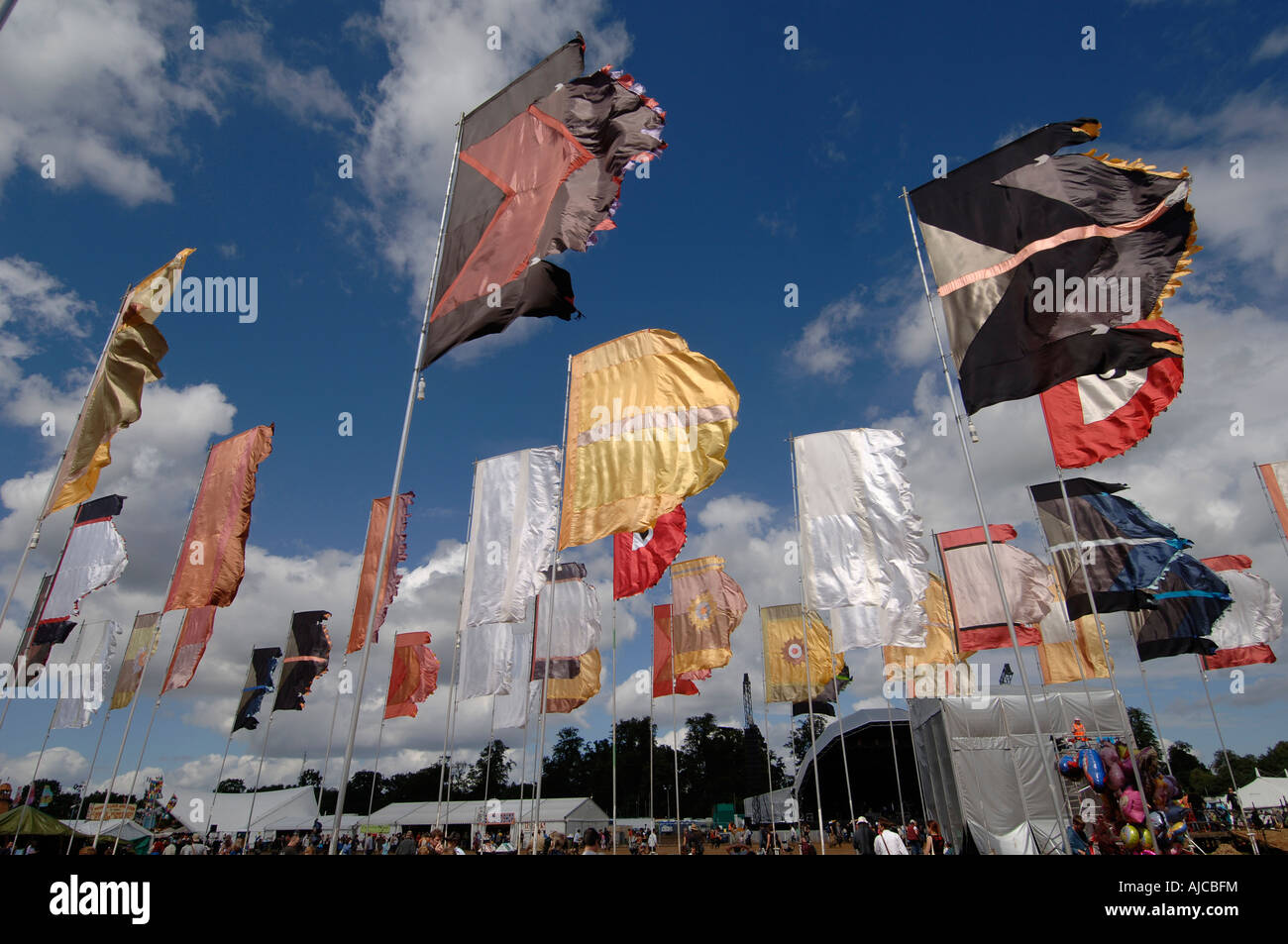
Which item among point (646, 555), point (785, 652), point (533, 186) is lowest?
point (785, 652)

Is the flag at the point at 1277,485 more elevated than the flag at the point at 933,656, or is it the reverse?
the flag at the point at 1277,485

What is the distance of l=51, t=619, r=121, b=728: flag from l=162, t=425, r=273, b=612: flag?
9.28 m

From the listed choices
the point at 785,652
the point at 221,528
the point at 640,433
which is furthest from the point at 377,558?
the point at 785,652

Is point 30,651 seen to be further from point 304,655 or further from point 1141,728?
point 1141,728

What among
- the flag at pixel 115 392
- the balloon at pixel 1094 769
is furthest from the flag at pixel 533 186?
the balloon at pixel 1094 769

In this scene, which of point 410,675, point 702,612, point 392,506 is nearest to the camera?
point 392,506

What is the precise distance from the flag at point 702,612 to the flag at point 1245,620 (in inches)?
560

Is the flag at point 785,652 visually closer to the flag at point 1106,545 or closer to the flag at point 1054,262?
the flag at point 1106,545

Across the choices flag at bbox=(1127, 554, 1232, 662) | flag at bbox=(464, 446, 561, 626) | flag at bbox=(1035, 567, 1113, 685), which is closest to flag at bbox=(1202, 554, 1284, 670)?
flag at bbox=(1035, 567, 1113, 685)

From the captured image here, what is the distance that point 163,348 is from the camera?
1079cm

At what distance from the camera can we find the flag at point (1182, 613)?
1441 centimetres

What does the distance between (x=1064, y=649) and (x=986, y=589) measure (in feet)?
16.2

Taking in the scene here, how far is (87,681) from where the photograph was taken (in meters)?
18.6
